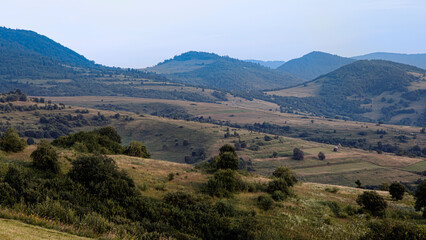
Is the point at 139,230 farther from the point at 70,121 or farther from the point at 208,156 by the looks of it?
the point at 70,121

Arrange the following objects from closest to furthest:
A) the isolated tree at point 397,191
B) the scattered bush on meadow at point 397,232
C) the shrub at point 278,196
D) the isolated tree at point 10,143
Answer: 1. the scattered bush on meadow at point 397,232
2. the shrub at point 278,196
3. the isolated tree at point 10,143
4. the isolated tree at point 397,191

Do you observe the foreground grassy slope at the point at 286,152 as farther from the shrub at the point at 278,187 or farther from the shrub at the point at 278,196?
the shrub at the point at 278,196

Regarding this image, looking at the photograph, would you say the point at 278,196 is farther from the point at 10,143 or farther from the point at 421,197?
the point at 10,143

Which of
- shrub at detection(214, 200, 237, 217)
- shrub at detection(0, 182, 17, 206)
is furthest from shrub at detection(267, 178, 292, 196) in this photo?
shrub at detection(0, 182, 17, 206)

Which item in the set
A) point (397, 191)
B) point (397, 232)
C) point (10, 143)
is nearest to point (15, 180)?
point (10, 143)

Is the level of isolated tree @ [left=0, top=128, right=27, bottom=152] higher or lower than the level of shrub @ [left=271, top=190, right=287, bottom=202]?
higher

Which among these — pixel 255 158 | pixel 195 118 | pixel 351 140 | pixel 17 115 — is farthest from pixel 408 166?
pixel 17 115

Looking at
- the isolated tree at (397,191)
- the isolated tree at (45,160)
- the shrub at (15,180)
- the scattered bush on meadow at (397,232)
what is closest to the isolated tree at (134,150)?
the isolated tree at (45,160)

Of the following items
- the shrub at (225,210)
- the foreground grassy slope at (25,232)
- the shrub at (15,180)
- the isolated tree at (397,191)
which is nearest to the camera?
the foreground grassy slope at (25,232)

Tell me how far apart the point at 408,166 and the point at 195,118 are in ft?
426

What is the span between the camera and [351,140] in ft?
480

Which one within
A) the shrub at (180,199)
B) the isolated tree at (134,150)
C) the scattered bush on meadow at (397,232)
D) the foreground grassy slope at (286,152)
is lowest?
the foreground grassy slope at (286,152)

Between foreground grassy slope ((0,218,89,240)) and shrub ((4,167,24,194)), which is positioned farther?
shrub ((4,167,24,194))

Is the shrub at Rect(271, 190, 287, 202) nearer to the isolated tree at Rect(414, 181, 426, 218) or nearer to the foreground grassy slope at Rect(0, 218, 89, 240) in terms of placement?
the isolated tree at Rect(414, 181, 426, 218)
